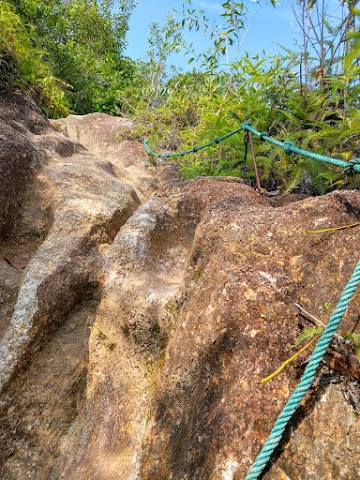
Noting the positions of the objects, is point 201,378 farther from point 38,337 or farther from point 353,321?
point 38,337

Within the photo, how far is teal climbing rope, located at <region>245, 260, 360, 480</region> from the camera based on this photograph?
6.00 feet

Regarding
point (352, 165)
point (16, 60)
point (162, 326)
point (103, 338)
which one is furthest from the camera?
point (16, 60)

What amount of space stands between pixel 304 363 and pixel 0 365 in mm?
2670

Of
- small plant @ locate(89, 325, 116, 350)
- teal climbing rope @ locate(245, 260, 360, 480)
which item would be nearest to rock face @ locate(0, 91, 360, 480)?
small plant @ locate(89, 325, 116, 350)

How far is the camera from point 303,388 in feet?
6.06

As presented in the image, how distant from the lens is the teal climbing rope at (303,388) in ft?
6.00

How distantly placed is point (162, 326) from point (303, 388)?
5.33 feet

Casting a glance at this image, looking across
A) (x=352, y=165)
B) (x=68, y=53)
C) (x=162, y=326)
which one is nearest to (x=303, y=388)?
(x=352, y=165)

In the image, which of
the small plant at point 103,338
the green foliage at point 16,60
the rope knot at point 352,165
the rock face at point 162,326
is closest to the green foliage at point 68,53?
the green foliage at point 16,60

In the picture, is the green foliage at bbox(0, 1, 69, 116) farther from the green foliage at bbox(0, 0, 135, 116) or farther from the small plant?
the small plant

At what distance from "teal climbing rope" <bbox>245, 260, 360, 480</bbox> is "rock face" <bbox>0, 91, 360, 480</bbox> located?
0.13 meters

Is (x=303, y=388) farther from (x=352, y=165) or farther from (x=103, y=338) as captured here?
(x=103, y=338)

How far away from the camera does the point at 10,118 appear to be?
5863 mm

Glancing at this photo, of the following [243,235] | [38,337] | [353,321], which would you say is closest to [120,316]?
[38,337]
